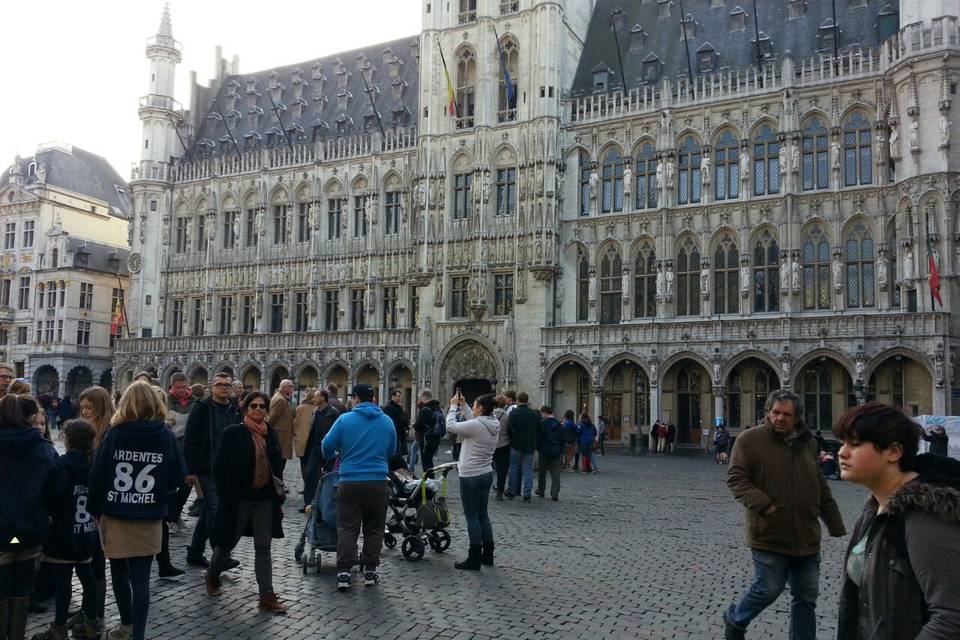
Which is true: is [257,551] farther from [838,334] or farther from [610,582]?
[838,334]

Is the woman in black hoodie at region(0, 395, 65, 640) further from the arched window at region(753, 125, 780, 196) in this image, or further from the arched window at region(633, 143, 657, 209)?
the arched window at region(633, 143, 657, 209)

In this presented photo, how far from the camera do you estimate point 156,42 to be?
50.9 m

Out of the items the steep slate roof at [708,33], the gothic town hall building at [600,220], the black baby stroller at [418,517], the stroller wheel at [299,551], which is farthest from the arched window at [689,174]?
the stroller wheel at [299,551]

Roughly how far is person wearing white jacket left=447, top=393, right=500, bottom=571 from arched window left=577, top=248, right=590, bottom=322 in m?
27.3

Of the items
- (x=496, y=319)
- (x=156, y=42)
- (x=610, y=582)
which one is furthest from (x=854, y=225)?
(x=156, y=42)

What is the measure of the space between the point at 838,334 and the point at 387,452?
25752 mm

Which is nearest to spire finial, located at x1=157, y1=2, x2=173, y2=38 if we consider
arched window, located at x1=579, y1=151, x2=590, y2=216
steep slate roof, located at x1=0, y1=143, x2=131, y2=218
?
steep slate roof, located at x1=0, y1=143, x2=131, y2=218

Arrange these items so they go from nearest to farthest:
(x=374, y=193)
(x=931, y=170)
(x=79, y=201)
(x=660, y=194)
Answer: (x=931, y=170) < (x=660, y=194) < (x=374, y=193) < (x=79, y=201)

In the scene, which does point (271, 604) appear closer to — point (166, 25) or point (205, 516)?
point (205, 516)

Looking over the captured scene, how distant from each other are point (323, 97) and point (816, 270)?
2993 cm

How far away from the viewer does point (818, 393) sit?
3130 cm

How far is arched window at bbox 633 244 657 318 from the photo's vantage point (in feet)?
116

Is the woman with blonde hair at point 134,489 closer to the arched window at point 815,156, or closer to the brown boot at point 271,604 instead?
the brown boot at point 271,604

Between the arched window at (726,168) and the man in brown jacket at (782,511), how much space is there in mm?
29408
